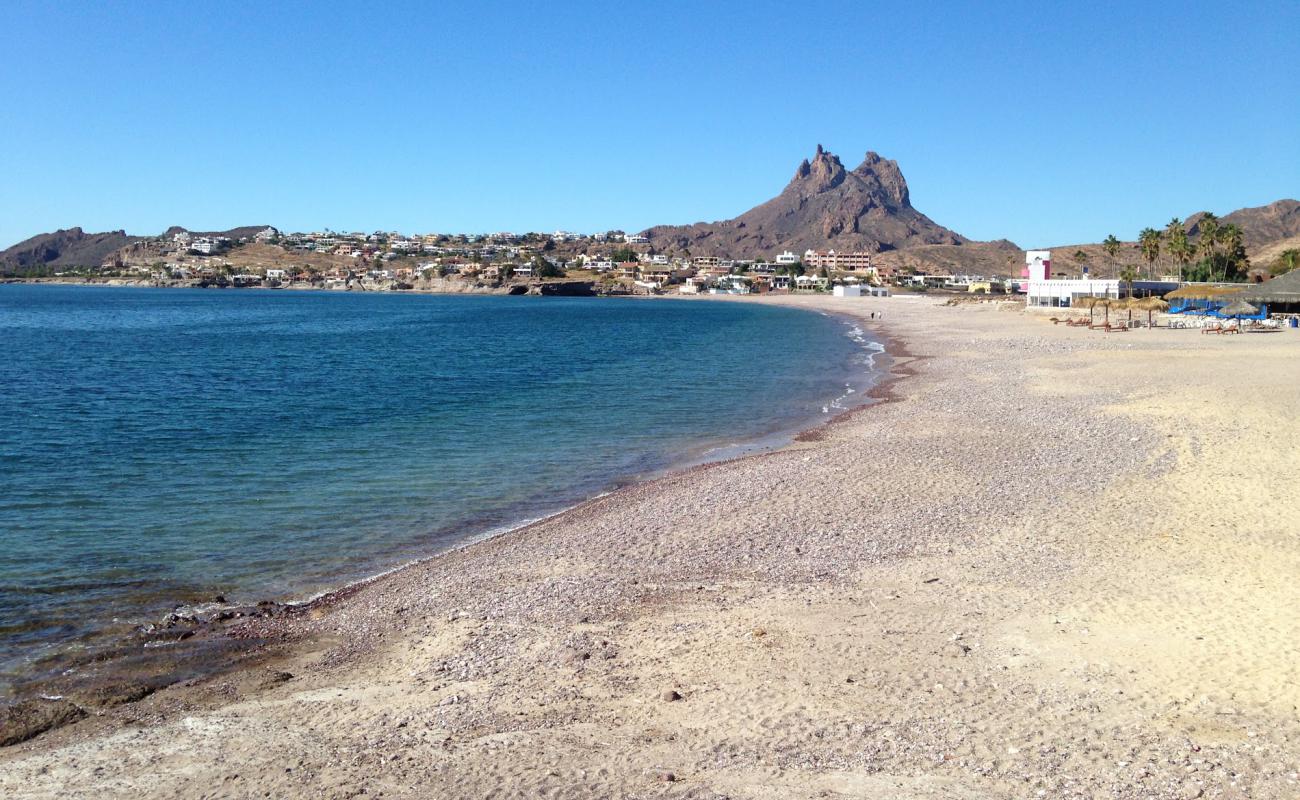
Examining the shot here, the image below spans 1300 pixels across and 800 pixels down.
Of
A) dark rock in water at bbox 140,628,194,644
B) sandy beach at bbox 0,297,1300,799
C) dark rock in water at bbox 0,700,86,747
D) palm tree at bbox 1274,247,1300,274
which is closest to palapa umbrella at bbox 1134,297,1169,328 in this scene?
palm tree at bbox 1274,247,1300,274

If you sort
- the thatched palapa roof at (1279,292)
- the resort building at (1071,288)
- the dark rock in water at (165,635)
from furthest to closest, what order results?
the resort building at (1071,288), the thatched palapa roof at (1279,292), the dark rock in water at (165,635)

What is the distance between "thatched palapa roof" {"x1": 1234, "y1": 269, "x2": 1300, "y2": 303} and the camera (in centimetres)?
6238

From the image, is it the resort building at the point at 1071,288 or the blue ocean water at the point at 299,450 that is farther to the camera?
the resort building at the point at 1071,288

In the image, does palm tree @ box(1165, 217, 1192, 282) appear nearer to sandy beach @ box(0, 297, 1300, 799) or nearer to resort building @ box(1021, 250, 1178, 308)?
resort building @ box(1021, 250, 1178, 308)

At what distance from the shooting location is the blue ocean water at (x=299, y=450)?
14.8 meters

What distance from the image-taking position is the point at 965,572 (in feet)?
42.8

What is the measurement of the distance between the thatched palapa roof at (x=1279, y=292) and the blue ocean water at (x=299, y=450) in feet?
98.4

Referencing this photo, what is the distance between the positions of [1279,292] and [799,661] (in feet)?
227

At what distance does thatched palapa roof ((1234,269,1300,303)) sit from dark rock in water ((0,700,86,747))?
7371cm

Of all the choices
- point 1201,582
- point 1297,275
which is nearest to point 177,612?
point 1201,582

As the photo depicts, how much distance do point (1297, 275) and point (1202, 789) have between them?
239 ft

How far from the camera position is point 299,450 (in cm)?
2556

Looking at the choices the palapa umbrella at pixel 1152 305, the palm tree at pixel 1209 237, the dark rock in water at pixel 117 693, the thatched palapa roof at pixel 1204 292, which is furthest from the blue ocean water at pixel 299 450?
the palm tree at pixel 1209 237

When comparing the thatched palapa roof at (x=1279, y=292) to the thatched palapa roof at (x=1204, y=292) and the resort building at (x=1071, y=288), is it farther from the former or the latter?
the resort building at (x=1071, y=288)
